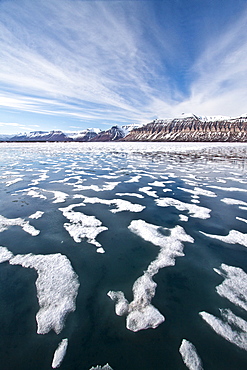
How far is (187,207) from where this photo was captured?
5.76 metres

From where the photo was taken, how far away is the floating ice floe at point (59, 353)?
181cm

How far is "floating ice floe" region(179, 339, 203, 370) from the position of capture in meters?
1.81

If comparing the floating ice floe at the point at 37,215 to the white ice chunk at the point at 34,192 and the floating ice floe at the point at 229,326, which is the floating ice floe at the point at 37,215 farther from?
the floating ice floe at the point at 229,326

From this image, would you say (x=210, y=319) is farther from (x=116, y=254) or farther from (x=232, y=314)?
(x=116, y=254)

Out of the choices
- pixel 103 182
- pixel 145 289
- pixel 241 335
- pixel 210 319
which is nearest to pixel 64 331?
pixel 145 289

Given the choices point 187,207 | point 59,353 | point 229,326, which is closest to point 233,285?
point 229,326

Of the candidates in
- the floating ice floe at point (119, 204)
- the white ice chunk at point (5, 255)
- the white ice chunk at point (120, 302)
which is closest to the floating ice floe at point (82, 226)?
the floating ice floe at point (119, 204)

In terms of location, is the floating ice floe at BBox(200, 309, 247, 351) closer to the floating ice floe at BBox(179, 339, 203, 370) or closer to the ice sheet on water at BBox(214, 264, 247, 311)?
the ice sheet on water at BBox(214, 264, 247, 311)

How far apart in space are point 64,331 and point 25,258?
1.73 m

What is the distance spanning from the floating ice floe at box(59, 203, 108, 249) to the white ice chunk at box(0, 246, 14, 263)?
1.25 m

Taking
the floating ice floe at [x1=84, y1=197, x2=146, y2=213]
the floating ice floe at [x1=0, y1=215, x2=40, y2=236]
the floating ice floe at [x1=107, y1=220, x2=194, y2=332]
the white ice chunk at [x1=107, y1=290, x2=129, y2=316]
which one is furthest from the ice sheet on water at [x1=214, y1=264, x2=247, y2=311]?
the floating ice floe at [x1=0, y1=215, x2=40, y2=236]

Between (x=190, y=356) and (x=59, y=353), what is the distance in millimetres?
1438

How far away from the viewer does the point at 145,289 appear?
8.85 ft

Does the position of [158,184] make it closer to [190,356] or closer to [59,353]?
[190,356]
